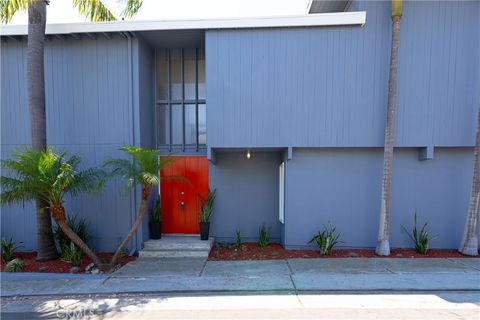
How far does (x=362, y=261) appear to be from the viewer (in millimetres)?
5930

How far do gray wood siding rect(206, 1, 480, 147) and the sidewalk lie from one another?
2.78 metres

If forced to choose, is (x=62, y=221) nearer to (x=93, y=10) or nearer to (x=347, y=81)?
(x=93, y=10)

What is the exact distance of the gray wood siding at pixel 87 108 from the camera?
6859 millimetres

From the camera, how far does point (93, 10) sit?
7.29m

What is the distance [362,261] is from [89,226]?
22.5 ft

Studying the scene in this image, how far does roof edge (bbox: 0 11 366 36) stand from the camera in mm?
6273

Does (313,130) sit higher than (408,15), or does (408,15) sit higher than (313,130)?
(408,15)

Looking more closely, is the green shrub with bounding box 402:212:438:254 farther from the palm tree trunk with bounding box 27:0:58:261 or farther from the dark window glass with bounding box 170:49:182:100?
the palm tree trunk with bounding box 27:0:58:261

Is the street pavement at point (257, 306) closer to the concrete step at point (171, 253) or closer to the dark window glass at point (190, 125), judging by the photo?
the concrete step at point (171, 253)

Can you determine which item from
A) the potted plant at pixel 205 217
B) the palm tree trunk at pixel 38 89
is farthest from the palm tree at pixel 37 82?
the potted plant at pixel 205 217

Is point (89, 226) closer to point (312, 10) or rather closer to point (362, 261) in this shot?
point (362, 261)

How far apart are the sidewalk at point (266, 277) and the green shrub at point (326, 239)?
1.12ft

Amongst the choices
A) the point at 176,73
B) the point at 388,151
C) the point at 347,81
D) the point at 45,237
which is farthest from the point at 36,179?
the point at 388,151

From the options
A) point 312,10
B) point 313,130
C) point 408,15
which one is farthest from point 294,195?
point 312,10
